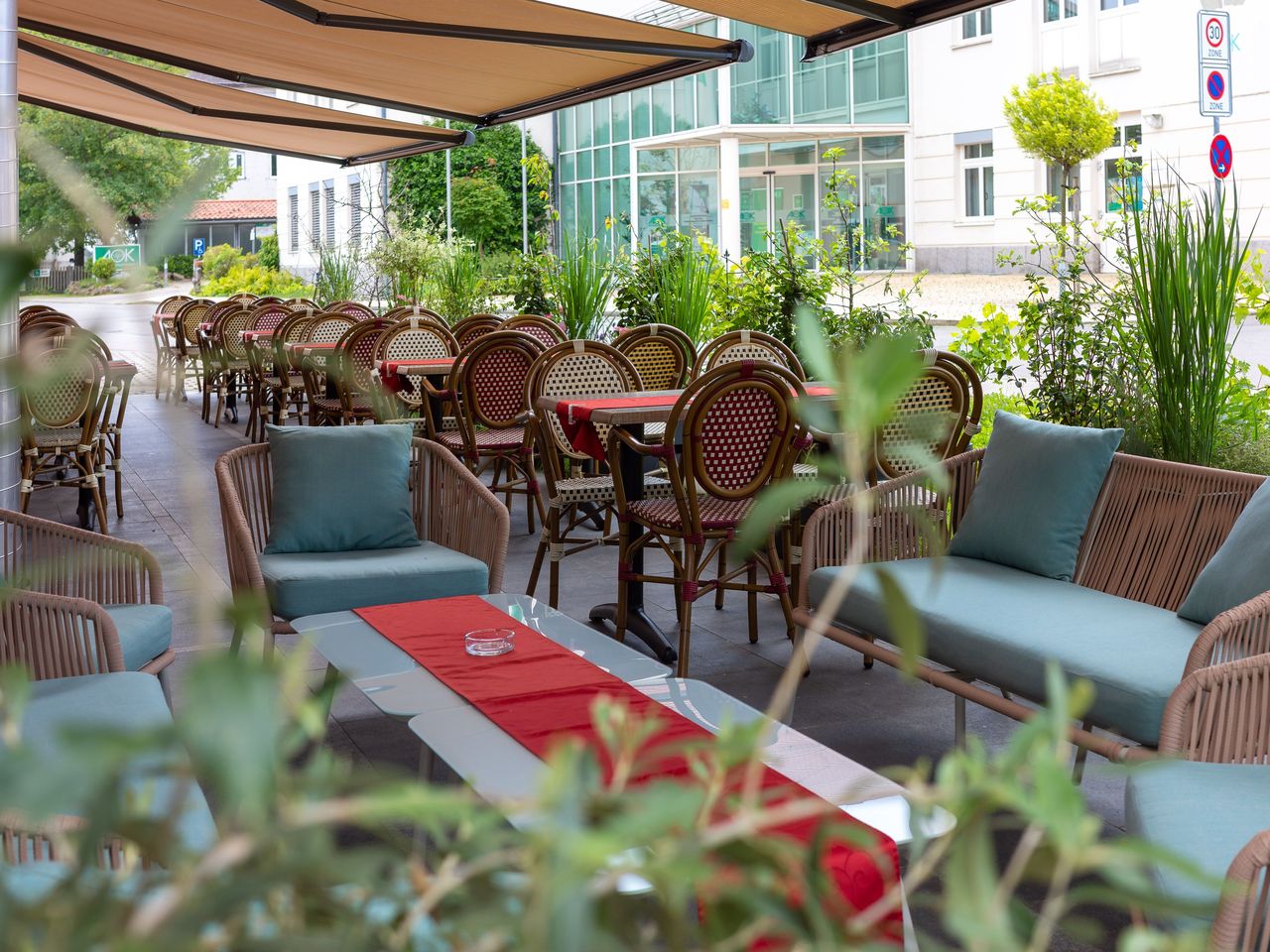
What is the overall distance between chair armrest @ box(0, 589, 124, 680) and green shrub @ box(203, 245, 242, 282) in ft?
6.95

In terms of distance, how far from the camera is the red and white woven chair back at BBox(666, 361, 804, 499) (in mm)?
4316

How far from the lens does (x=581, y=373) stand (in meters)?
5.84

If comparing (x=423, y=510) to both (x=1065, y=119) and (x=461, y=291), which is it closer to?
(x=461, y=291)

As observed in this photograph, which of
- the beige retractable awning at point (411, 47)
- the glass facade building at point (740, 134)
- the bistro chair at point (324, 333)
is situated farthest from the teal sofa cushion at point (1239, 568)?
the glass facade building at point (740, 134)

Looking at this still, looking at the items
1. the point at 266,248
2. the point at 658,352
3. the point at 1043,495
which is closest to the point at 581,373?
the point at 658,352

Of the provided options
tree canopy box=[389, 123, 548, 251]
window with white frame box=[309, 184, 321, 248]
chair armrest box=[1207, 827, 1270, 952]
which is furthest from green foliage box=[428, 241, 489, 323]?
window with white frame box=[309, 184, 321, 248]

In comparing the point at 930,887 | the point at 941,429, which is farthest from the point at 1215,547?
the point at 941,429

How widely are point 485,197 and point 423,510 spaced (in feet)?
63.5

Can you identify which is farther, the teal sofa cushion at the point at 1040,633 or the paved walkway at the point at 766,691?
the paved walkway at the point at 766,691

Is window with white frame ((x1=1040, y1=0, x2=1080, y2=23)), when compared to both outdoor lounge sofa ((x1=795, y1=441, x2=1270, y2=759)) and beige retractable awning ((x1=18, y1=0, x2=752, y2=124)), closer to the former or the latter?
beige retractable awning ((x1=18, y1=0, x2=752, y2=124))

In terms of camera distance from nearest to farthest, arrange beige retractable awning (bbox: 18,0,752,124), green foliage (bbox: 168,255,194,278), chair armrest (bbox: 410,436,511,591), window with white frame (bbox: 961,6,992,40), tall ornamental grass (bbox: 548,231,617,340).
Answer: green foliage (bbox: 168,255,194,278)
chair armrest (bbox: 410,436,511,591)
beige retractable awning (bbox: 18,0,752,124)
tall ornamental grass (bbox: 548,231,617,340)
window with white frame (bbox: 961,6,992,40)

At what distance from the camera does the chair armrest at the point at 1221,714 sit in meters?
2.38

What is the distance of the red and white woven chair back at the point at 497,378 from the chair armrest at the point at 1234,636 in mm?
4040

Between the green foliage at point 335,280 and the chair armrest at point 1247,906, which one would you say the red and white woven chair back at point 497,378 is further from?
the green foliage at point 335,280
